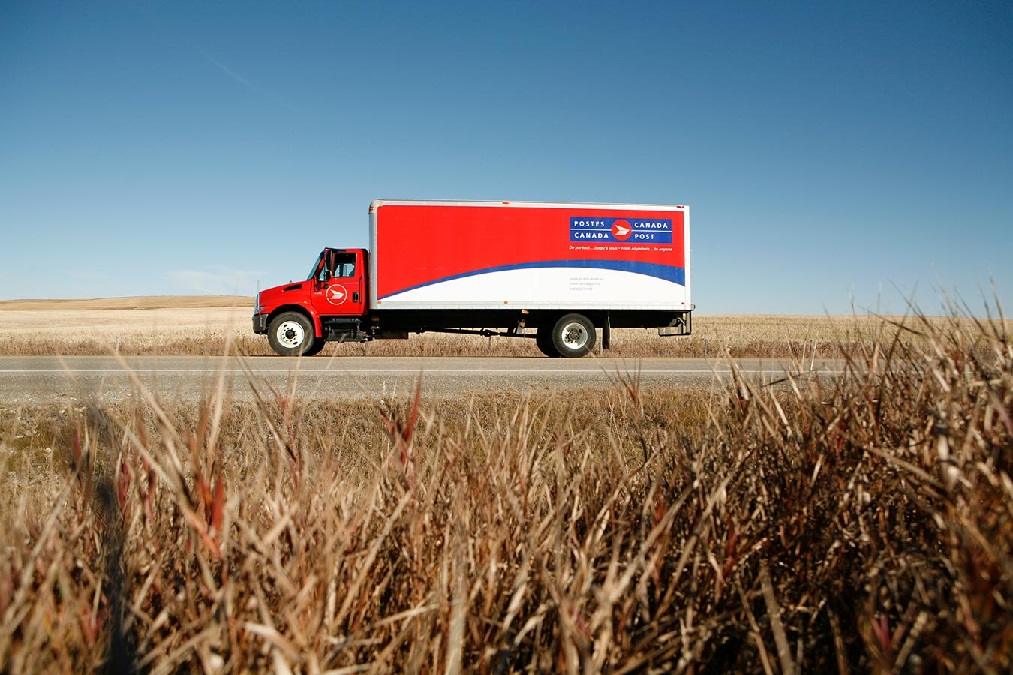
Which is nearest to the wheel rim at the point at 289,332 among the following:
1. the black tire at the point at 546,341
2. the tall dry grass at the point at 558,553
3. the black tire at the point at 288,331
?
the black tire at the point at 288,331

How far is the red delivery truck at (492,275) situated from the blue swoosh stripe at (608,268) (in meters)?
0.02

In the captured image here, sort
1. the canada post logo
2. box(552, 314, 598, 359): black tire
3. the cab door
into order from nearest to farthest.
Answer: the cab door < box(552, 314, 598, 359): black tire < the canada post logo

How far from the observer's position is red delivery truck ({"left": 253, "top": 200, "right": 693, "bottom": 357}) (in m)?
15.0

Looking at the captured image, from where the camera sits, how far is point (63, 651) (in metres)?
1.10

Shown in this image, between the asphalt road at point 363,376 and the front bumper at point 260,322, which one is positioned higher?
the front bumper at point 260,322

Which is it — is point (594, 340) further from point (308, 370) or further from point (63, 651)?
point (63, 651)

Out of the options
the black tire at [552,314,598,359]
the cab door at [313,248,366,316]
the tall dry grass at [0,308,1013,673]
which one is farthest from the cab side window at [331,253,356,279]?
the tall dry grass at [0,308,1013,673]

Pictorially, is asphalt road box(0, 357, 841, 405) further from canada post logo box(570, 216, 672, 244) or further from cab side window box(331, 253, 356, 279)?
canada post logo box(570, 216, 672, 244)

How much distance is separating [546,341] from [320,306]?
5127 mm

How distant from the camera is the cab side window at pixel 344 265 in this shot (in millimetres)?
15133

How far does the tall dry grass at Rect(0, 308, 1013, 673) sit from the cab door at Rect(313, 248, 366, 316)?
13.3 metres

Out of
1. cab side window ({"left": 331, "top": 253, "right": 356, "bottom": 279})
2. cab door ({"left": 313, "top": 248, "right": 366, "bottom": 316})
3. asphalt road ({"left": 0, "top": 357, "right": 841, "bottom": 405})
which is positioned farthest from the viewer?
cab side window ({"left": 331, "top": 253, "right": 356, "bottom": 279})

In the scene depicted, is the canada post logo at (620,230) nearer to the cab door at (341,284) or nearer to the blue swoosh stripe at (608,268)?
the blue swoosh stripe at (608,268)

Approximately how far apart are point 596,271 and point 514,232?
2.03m
